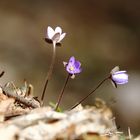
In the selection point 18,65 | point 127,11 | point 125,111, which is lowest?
point 125,111

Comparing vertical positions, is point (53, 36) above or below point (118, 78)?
above

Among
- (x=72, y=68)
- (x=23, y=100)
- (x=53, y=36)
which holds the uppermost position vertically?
(x=53, y=36)

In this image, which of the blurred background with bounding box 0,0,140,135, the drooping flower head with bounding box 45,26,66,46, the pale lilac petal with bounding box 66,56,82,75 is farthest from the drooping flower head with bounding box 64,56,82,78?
the blurred background with bounding box 0,0,140,135

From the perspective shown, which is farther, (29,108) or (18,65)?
(18,65)

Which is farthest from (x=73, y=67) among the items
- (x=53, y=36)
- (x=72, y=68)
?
(x=53, y=36)

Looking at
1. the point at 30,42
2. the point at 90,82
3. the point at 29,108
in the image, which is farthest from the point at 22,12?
the point at 29,108

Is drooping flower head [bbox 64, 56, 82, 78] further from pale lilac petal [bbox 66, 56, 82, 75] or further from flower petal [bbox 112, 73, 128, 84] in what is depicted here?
flower petal [bbox 112, 73, 128, 84]

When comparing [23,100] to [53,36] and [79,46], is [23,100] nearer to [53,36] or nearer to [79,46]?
[53,36]

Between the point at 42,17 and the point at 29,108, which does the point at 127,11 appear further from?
the point at 29,108
